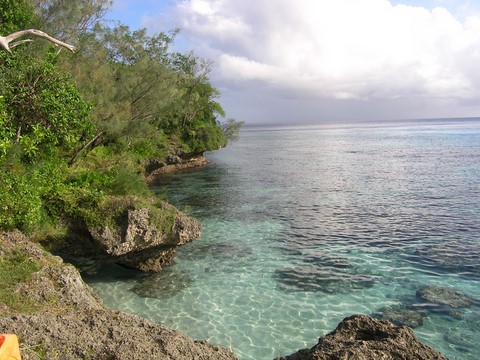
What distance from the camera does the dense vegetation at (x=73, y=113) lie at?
40.5ft

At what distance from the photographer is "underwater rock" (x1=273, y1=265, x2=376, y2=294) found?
14047 mm

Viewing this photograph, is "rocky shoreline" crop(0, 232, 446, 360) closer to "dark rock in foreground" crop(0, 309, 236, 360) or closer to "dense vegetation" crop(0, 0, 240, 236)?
"dark rock in foreground" crop(0, 309, 236, 360)

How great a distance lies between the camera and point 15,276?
866 cm

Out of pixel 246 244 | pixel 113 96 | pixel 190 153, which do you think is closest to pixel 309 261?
pixel 246 244

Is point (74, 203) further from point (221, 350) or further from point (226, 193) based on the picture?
point (226, 193)

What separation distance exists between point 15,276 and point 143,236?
213 inches

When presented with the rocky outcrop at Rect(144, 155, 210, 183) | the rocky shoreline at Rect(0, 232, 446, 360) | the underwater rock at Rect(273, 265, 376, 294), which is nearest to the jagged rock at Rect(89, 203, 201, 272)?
the underwater rock at Rect(273, 265, 376, 294)

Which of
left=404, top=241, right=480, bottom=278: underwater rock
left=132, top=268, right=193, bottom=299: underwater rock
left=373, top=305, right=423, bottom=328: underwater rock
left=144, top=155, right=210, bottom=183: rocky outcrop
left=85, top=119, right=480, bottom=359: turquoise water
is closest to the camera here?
left=85, top=119, right=480, bottom=359: turquoise water

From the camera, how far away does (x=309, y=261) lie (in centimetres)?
1678

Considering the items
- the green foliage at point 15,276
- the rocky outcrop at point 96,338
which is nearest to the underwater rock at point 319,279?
the rocky outcrop at point 96,338

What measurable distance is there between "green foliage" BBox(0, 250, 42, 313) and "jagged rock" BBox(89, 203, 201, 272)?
12.4 feet

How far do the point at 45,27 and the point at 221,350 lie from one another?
855 inches

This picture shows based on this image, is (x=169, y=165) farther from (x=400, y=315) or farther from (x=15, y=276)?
(x=15, y=276)

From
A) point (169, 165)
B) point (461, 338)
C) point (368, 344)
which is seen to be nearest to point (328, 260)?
point (461, 338)
